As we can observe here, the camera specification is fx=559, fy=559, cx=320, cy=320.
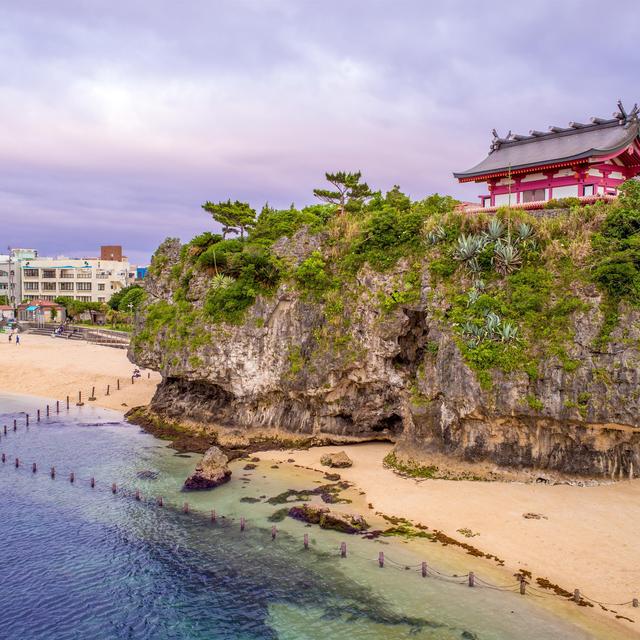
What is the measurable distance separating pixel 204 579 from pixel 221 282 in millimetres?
23008

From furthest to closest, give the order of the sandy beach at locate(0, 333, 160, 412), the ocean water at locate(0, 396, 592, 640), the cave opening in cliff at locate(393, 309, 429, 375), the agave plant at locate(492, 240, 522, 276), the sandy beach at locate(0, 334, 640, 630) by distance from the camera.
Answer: the sandy beach at locate(0, 333, 160, 412) → the cave opening in cliff at locate(393, 309, 429, 375) → the agave plant at locate(492, 240, 522, 276) → the sandy beach at locate(0, 334, 640, 630) → the ocean water at locate(0, 396, 592, 640)

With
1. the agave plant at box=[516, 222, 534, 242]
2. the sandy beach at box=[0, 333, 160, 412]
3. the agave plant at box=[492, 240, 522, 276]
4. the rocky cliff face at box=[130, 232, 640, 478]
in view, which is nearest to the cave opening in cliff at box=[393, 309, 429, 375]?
the rocky cliff face at box=[130, 232, 640, 478]

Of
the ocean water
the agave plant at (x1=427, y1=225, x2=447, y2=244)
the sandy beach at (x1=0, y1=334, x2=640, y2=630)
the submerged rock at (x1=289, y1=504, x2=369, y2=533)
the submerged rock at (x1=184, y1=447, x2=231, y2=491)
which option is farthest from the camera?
the agave plant at (x1=427, y1=225, x2=447, y2=244)

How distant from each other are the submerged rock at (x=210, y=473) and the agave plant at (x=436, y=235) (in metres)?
17.6

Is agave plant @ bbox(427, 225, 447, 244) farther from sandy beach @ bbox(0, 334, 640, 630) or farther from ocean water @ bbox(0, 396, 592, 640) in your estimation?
ocean water @ bbox(0, 396, 592, 640)

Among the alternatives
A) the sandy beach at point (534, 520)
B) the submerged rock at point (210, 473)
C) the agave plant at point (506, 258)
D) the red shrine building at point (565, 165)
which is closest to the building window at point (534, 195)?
the red shrine building at point (565, 165)

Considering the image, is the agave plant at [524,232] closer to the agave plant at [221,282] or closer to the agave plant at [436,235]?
the agave plant at [436,235]

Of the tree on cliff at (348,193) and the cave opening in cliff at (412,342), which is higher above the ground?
the tree on cliff at (348,193)

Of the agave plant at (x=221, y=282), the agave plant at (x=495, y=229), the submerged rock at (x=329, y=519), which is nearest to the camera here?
the submerged rock at (x=329, y=519)

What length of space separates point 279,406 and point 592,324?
64.4 feet

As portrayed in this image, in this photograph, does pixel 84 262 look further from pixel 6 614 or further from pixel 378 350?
pixel 6 614

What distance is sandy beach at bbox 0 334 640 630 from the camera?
20.2 m

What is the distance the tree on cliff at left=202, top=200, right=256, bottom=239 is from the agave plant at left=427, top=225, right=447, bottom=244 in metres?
16.7

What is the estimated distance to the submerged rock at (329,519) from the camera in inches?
954
